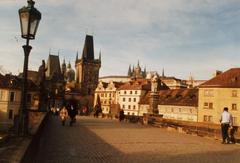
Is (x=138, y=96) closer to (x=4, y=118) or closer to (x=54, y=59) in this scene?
(x=4, y=118)

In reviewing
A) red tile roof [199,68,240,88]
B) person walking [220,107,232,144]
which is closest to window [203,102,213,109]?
red tile roof [199,68,240,88]

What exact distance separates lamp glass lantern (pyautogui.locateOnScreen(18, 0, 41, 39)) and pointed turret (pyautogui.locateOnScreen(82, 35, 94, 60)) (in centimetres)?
15973

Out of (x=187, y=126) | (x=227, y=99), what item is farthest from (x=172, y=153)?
(x=227, y=99)

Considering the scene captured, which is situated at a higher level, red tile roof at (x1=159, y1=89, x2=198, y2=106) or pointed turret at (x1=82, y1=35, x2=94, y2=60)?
pointed turret at (x1=82, y1=35, x2=94, y2=60)

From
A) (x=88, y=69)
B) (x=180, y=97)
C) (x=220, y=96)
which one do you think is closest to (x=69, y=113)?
(x=220, y=96)

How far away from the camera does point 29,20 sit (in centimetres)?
1063

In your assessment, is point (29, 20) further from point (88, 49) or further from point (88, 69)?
point (88, 49)

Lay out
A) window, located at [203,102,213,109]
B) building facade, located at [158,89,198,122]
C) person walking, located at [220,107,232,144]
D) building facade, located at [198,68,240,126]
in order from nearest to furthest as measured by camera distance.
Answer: person walking, located at [220,107,232,144] < building facade, located at [198,68,240,126] < window, located at [203,102,213,109] < building facade, located at [158,89,198,122]

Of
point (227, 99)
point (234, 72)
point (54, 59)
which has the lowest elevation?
point (227, 99)

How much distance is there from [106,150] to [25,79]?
4.43 meters

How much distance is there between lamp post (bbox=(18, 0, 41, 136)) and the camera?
34.4ft

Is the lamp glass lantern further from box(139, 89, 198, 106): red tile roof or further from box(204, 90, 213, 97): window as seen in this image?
box(139, 89, 198, 106): red tile roof

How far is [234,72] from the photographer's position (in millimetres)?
62812

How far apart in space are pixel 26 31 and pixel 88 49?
163 metres
